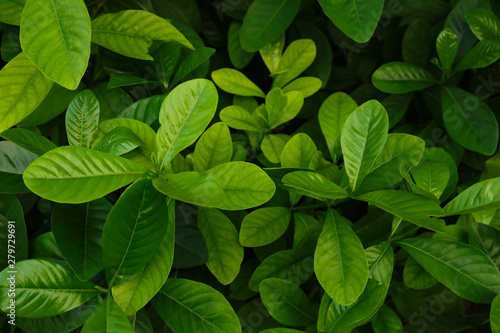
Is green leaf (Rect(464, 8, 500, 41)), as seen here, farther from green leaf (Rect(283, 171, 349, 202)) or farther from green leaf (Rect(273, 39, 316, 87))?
green leaf (Rect(283, 171, 349, 202))

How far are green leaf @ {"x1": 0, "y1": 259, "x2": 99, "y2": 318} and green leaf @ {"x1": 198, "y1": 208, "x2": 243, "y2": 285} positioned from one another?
188 millimetres

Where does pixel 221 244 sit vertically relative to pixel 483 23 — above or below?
below

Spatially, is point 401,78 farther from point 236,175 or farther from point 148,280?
point 148,280

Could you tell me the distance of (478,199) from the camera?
0.65 m

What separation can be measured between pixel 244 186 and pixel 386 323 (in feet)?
1.16

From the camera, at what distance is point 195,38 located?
897mm

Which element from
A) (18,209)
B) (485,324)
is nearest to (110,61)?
(18,209)

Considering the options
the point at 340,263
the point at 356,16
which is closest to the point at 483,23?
the point at 356,16

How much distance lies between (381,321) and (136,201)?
45 centimetres

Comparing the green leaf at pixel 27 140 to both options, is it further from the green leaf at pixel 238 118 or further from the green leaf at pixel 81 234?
the green leaf at pixel 238 118

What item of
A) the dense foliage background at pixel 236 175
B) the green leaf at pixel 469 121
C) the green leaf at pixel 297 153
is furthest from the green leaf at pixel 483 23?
the green leaf at pixel 297 153

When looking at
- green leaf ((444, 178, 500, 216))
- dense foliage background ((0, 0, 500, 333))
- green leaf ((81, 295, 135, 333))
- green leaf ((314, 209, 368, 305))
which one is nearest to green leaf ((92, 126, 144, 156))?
dense foliage background ((0, 0, 500, 333))

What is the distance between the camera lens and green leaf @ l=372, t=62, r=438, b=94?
839mm

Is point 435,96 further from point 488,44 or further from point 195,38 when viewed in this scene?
point 195,38
